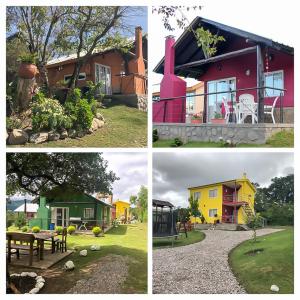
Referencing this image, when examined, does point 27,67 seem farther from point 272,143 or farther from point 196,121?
point 272,143

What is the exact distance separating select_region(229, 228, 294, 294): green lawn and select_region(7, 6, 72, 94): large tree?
357 centimetres

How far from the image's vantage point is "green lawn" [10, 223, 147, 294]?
5.14 metres

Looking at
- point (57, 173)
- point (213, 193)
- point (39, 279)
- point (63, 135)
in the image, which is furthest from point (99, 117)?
point (39, 279)

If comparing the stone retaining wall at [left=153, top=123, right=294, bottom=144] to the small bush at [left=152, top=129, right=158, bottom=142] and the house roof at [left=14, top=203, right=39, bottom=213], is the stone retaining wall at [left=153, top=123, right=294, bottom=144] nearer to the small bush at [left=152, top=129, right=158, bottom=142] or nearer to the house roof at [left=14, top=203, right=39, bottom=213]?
the small bush at [left=152, top=129, right=158, bottom=142]

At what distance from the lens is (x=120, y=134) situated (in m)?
5.41

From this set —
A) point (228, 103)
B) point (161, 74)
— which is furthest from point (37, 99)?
point (228, 103)

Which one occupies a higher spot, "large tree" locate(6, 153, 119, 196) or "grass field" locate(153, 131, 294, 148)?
"grass field" locate(153, 131, 294, 148)

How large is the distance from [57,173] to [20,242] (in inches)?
39.7

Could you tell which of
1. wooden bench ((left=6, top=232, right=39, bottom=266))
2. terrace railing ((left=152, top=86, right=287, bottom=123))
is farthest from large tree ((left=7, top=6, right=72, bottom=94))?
wooden bench ((left=6, top=232, right=39, bottom=266))

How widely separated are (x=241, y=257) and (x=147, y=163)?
1.73 m

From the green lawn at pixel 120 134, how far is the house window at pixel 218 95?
1210 mm

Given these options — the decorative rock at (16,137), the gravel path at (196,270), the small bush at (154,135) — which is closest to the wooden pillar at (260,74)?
the small bush at (154,135)

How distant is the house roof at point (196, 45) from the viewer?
5578mm

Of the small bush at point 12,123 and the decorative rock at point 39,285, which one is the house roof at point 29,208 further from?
the small bush at point 12,123
